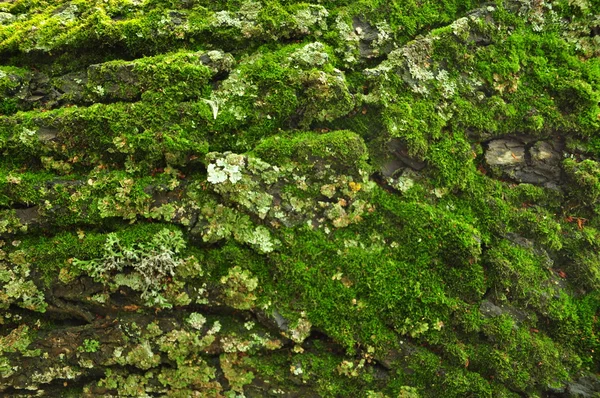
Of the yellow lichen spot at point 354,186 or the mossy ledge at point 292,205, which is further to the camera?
the yellow lichen spot at point 354,186

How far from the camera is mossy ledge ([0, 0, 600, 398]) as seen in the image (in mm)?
5656

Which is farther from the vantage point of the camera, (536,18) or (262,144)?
(536,18)

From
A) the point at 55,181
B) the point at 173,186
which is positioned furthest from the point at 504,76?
the point at 55,181

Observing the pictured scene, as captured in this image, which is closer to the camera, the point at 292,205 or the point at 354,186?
the point at 292,205

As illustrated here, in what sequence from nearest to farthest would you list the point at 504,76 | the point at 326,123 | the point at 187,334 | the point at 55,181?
the point at 187,334 → the point at 55,181 → the point at 326,123 → the point at 504,76

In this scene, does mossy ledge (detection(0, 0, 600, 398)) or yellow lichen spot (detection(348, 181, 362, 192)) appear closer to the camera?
mossy ledge (detection(0, 0, 600, 398))

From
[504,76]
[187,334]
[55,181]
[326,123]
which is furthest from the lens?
[504,76]

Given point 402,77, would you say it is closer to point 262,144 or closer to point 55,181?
point 262,144

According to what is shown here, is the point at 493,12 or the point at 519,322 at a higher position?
the point at 493,12

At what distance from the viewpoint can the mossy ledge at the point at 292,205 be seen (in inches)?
223

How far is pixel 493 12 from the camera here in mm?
7375

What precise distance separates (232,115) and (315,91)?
1339 millimetres

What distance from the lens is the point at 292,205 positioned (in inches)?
235

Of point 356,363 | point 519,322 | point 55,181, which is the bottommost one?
point 356,363
